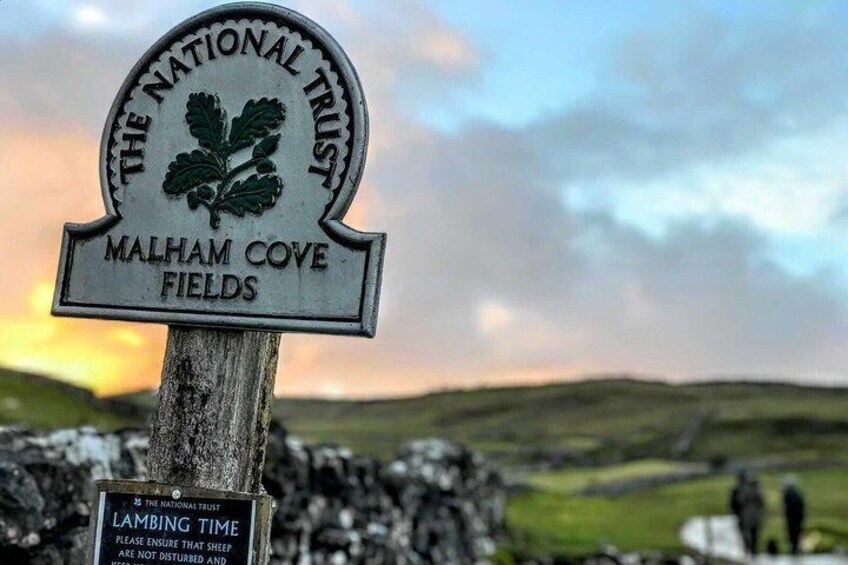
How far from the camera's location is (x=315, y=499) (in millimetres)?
14203

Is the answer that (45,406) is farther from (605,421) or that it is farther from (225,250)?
(605,421)

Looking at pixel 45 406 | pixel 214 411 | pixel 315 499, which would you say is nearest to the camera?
pixel 214 411

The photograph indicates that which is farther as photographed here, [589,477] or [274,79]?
[589,477]

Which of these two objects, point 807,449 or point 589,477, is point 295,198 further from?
point 807,449

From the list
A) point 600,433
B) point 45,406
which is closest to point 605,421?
point 600,433

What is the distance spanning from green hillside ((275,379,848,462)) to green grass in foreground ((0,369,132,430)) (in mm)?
32610

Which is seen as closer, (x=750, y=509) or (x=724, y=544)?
(x=750, y=509)

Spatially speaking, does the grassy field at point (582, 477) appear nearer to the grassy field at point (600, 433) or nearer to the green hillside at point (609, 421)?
the grassy field at point (600, 433)

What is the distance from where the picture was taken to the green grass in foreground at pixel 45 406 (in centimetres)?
4378

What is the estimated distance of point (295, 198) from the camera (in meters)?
6.31

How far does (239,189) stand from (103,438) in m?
4.54

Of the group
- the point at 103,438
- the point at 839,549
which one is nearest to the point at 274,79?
the point at 103,438

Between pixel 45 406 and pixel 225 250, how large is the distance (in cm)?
4563

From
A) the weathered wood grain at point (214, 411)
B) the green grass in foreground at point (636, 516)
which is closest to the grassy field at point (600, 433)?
the green grass in foreground at point (636, 516)
